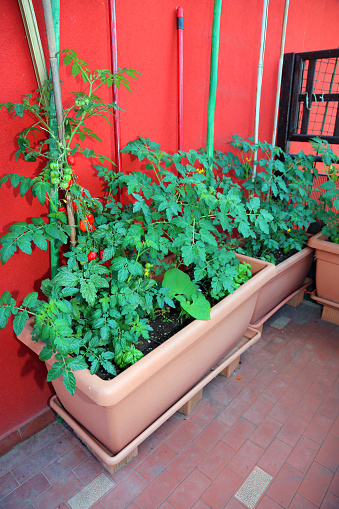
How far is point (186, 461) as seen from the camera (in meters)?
1.82

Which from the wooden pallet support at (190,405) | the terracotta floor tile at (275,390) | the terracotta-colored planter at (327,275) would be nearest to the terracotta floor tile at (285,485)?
the terracotta floor tile at (275,390)

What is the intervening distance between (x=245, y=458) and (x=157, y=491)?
49cm

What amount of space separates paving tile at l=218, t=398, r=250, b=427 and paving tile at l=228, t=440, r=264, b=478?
158 mm

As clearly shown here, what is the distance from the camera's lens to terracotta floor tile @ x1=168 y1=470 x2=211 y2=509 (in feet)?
Answer: 5.35

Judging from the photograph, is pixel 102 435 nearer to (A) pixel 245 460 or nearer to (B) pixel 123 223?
(A) pixel 245 460

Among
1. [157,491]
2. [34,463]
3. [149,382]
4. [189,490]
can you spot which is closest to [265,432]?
[189,490]

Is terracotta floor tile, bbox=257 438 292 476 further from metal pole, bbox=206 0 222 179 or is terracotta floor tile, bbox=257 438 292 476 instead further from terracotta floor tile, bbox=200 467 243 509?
metal pole, bbox=206 0 222 179

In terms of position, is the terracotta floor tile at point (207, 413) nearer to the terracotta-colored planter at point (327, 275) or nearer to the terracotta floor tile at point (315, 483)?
the terracotta floor tile at point (315, 483)

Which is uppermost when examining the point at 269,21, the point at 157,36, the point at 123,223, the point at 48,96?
Answer: the point at 269,21

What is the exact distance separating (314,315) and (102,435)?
2.17m

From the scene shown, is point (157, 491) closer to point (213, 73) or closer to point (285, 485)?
point (285, 485)

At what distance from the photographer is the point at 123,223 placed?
1718mm

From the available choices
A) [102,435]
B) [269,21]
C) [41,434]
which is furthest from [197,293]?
[269,21]

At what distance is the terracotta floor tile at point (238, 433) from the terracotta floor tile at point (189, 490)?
0.84 ft
